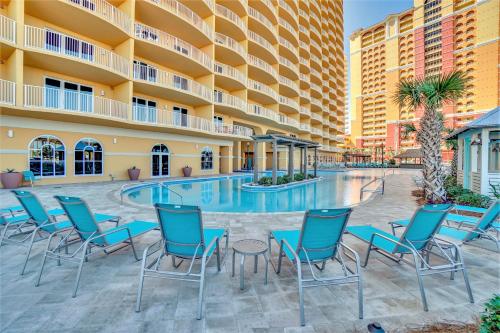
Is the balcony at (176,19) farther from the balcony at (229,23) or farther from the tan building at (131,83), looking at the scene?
the balcony at (229,23)

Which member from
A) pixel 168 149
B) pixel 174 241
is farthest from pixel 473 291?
pixel 168 149

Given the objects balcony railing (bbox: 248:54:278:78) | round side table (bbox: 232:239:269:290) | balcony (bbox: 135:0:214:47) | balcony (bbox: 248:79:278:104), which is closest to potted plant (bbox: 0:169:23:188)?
balcony (bbox: 135:0:214:47)

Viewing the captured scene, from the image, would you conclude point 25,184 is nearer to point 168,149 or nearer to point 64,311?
point 168,149

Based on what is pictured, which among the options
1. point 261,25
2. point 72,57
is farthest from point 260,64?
point 72,57

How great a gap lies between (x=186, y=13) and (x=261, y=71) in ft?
32.7

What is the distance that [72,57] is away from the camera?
40.2 feet

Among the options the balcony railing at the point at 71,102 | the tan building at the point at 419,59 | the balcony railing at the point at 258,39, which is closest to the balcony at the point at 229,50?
the balcony railing at the point at 258,39

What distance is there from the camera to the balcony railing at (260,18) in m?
24.5

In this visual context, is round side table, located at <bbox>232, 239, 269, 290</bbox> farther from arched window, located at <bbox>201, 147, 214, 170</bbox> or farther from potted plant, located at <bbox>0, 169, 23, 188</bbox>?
arched window, located at <bbox>201, 147, 214, 170</bbox>

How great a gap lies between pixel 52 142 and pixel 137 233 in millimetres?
14436

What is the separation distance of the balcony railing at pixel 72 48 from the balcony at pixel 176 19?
4173 millimetres

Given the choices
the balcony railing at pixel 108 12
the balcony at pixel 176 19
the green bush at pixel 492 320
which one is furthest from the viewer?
the balcony at pixel 176 19

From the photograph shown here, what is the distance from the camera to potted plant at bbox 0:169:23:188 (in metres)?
11.7

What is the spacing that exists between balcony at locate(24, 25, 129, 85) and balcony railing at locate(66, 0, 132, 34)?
5.83 ft
